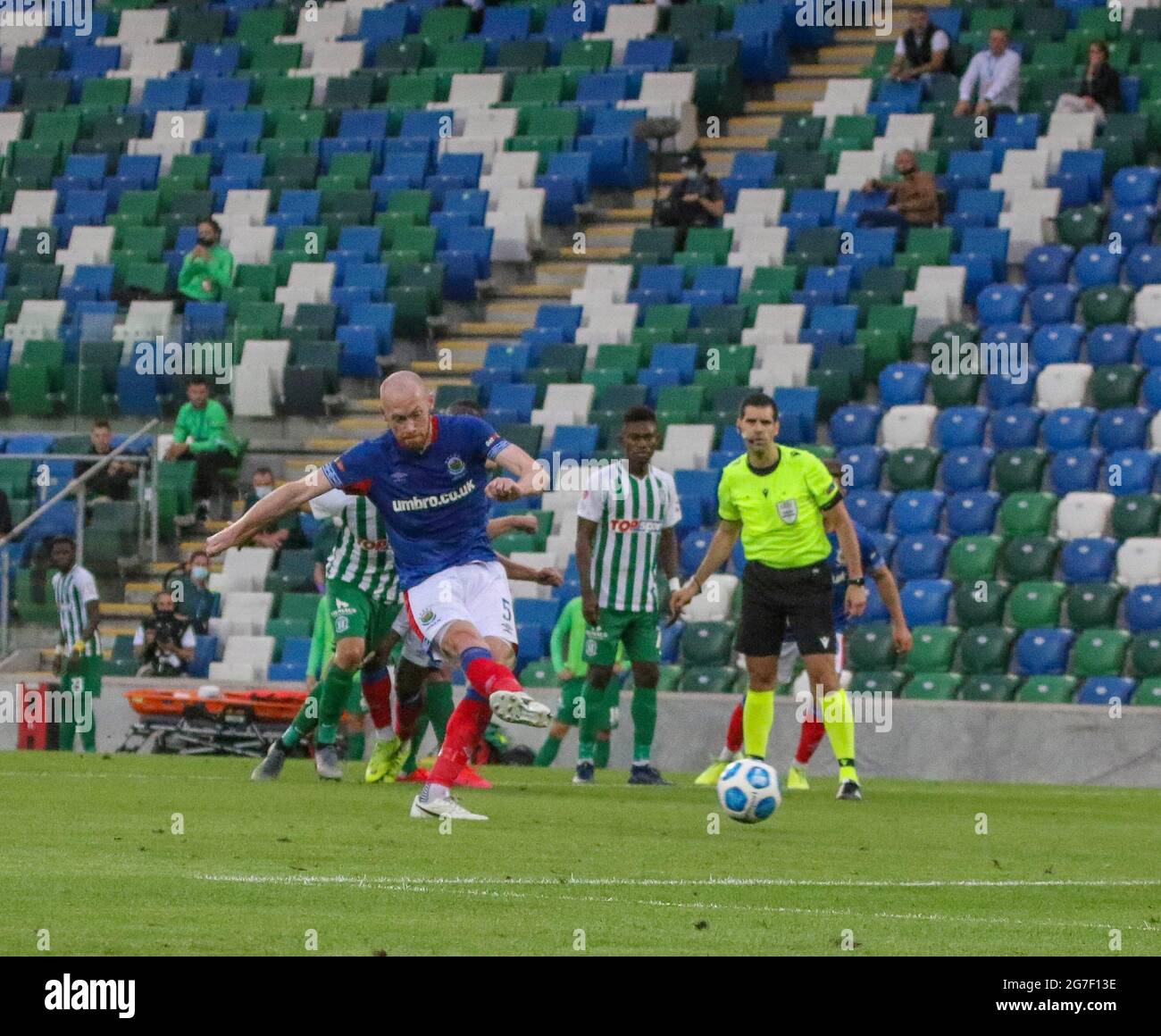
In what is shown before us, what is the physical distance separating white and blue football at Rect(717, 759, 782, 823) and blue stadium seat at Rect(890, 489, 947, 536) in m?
9.96

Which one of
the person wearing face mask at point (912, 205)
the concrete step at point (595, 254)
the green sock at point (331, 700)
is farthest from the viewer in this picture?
the concrete step at point (595, 254)

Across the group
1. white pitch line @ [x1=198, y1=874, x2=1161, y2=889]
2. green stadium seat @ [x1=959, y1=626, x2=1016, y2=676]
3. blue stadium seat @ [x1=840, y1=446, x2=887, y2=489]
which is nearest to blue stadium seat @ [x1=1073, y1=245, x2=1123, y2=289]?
blue stadium seat @ [x1=840, y1=446, x2=887, y2=489]

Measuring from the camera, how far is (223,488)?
25000 mm

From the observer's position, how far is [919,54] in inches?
1088

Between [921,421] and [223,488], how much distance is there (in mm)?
6981

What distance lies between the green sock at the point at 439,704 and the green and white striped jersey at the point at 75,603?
6731mm

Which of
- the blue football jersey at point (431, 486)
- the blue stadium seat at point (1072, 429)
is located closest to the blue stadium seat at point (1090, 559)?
the blue stadium seat at point (1072, 429)

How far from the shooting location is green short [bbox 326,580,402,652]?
49.8ft

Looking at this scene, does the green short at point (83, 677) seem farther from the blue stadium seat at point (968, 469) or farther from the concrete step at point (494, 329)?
the blue stadium seat at point (968, 469)

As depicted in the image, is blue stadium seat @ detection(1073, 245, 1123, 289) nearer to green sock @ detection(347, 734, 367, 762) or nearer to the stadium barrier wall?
the stadium barrier wall

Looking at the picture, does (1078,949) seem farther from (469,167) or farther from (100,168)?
(100,168)

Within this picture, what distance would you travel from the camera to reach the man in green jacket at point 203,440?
2478 cm

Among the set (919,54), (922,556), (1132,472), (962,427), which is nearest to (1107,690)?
(922,556)
